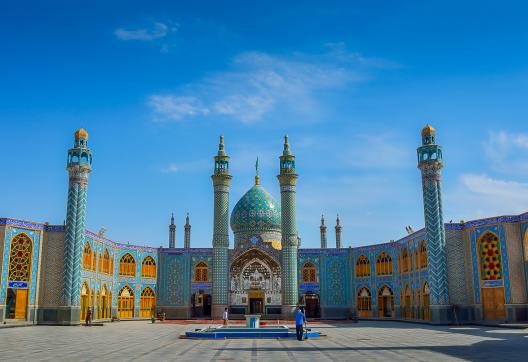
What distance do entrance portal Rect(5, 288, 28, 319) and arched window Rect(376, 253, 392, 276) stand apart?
22.2 metres

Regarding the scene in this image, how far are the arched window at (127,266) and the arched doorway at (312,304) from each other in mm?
12153

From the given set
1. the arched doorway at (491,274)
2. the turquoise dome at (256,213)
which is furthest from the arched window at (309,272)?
the arched doorway at (491,274)

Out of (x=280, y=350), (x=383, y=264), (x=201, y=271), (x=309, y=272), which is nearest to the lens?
(x=280, y=350)

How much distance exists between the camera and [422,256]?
32.9 m

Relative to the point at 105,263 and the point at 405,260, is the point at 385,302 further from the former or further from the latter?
the point at 105,263

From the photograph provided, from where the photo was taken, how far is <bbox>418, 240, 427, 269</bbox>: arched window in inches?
1277

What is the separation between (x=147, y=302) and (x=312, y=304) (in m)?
11.6

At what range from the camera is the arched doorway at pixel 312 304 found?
1614 inches

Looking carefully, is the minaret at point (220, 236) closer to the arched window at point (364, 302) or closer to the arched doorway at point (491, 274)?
the arched window at point (364, 302)

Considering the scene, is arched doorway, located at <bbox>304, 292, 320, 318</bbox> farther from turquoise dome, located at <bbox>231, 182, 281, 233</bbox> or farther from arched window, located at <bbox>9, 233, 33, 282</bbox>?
arched window, located at <bbox>9, 233, 33, 282</bbox>

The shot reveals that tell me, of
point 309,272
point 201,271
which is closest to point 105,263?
point 201,271

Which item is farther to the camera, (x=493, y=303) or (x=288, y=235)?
(x=288, y=235)

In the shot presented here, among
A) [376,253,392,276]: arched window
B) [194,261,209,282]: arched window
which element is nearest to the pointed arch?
[376,253,392,276]: arched window

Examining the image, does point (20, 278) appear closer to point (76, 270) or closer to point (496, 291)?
point (76, 270)
